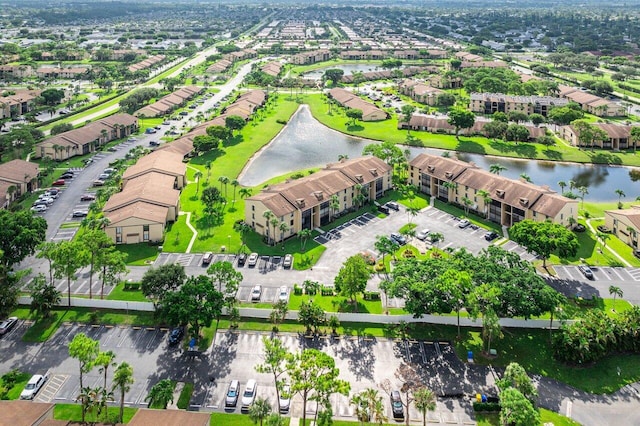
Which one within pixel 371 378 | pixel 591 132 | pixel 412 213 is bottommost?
pixel 371 378

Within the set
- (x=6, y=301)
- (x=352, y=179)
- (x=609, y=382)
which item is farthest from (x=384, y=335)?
(x=6, y=301)

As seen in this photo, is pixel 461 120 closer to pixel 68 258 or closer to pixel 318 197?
pixel 318 197

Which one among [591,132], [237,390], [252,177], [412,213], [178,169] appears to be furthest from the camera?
[591,132]

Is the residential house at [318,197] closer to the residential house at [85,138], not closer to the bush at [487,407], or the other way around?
the bush at [487,407]

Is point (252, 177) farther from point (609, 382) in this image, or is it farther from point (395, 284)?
point (609, 382)

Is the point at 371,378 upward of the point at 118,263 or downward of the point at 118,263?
downward

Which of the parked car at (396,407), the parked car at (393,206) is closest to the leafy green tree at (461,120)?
the parked car at (393,206)

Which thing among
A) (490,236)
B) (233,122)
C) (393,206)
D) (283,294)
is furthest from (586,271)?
(233,122)
